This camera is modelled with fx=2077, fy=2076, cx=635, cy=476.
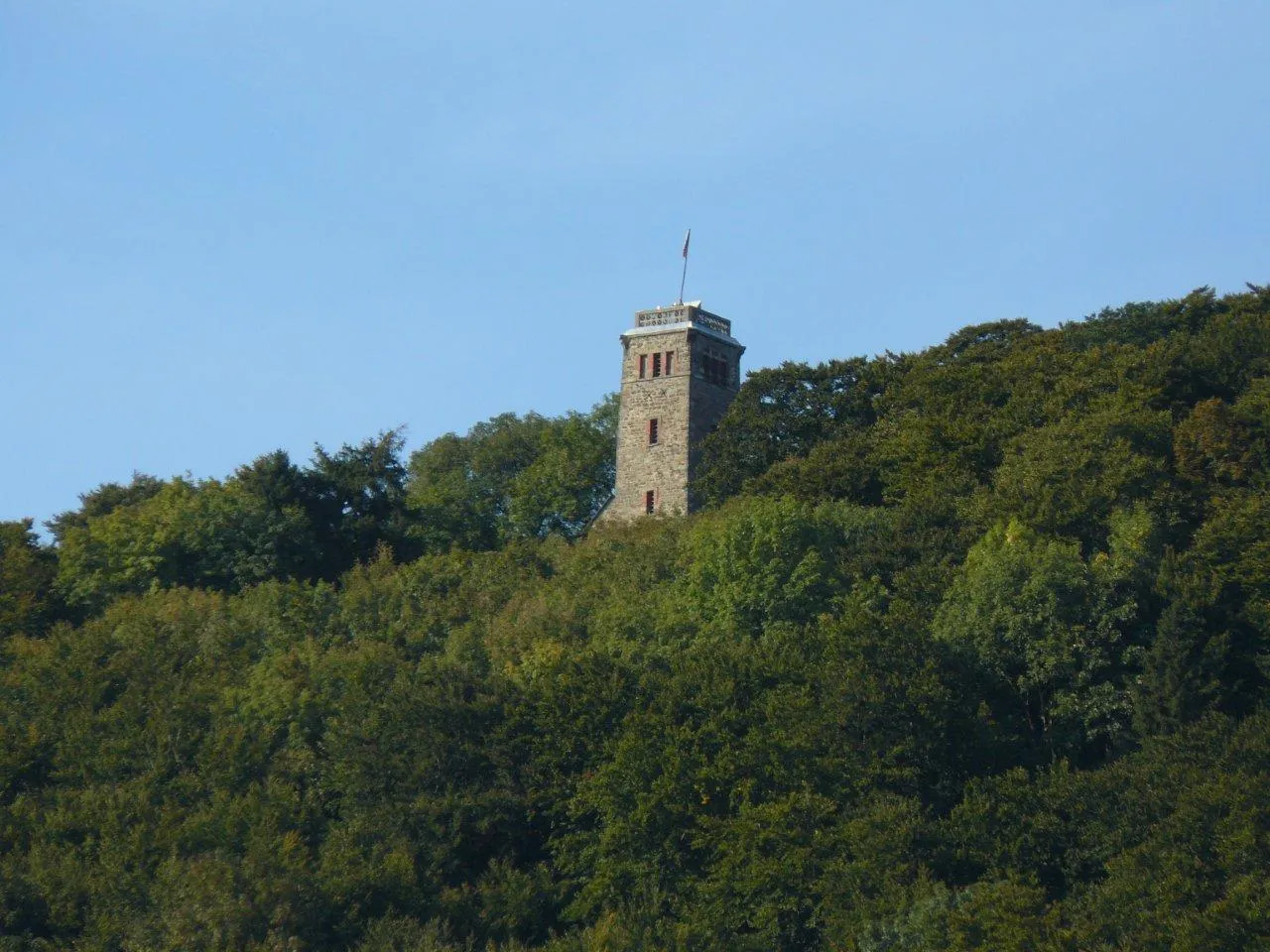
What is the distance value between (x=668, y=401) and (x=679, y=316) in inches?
130

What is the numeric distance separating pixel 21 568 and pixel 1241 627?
36154 millimetres

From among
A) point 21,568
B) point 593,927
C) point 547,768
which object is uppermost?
point 21,568

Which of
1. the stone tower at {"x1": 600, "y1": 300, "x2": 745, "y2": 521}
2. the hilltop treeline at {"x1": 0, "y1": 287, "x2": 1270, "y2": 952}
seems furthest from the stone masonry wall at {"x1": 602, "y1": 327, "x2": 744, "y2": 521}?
the hilltop treeline at {"x1": 0, "y1": 287, "x2": 1270, "y2": 952}

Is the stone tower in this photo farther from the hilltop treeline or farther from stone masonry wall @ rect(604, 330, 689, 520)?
the hilltop treeline

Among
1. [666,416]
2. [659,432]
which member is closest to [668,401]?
[666,416]

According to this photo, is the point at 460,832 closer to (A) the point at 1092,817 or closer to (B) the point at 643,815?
(B) the point at 643,815

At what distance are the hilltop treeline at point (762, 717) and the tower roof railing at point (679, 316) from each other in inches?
293

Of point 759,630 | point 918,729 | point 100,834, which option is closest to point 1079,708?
point 918,729

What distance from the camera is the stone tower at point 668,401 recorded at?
61.9 metres

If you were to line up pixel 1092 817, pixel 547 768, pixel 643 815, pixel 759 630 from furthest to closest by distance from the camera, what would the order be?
pixel 759 630 < pixel 547 768 < pixel 643 815 < pixel 1092 817

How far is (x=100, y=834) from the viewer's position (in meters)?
43.7

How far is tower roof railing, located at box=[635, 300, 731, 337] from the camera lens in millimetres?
64938

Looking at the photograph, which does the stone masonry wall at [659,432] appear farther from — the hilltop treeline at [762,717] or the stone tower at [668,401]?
the hilltop treeline at [762,717]

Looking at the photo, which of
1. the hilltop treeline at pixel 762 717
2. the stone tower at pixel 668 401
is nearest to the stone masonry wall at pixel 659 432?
the stone tower at pixel 668 401
